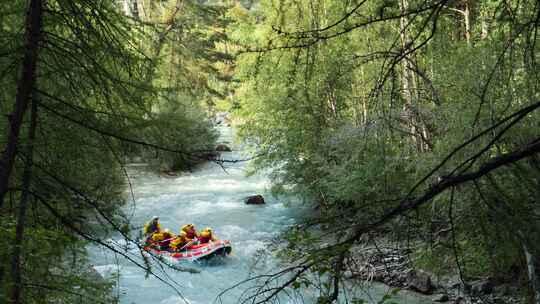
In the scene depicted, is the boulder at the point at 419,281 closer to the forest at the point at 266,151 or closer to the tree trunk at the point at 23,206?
the forest at the point at 266,151

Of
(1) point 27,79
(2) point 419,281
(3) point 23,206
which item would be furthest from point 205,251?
(1) point 27,79

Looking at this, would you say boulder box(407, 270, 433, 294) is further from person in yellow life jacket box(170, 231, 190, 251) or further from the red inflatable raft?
person in yellow life jacket box(170, 231, 190, 251)

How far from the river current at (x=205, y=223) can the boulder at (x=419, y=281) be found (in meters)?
0.25

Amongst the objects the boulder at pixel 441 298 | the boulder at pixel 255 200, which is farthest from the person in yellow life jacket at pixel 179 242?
the boulder at pixel 441 298

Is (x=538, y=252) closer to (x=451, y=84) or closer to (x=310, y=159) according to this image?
(x=451, y=84)

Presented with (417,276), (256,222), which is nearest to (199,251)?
(256,222)

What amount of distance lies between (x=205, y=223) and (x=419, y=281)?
663cm

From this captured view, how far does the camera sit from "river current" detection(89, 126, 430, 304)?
8117 millimetres

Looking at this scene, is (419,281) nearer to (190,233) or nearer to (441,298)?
(441,298)

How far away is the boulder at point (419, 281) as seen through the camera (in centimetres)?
739

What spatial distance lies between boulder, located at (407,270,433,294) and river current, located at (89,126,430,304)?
0.82ft

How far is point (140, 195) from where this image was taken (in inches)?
601

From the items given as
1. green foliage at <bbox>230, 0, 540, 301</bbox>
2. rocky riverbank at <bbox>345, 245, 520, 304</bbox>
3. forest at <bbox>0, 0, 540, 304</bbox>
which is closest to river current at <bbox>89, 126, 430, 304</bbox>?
rocky riverbank at <bbox>345, 245, 520, 304</bbox>

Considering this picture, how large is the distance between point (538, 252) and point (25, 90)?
1945mm
